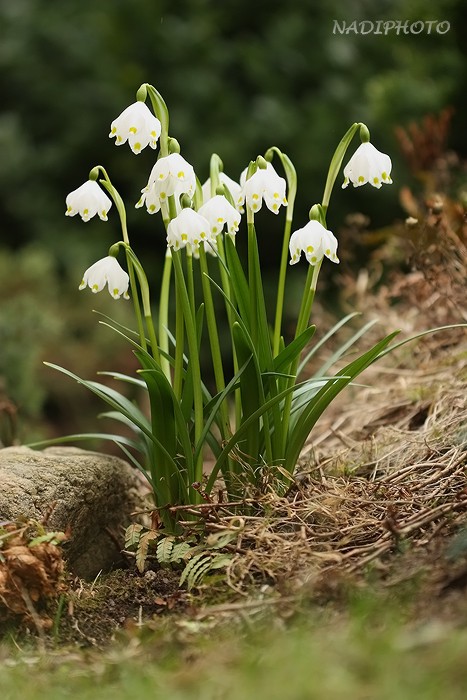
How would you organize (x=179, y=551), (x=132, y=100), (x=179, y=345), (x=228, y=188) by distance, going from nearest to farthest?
1. (x=179, y=551)
2. (x=179, y=345)
3. (x=228, y=188)
4. (x=132, y=100)

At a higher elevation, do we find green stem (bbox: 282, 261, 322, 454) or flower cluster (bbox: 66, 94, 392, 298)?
flower cluster (bbox: 66, 94, 392, 298)

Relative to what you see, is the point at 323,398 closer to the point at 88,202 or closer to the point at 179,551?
the point at 179,551

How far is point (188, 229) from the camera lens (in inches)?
69.2

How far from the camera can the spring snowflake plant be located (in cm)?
181

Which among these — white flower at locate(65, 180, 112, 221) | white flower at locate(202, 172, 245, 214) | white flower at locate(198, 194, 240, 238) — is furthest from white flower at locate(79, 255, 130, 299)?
white flower at locate(202, 172, 245, 214)

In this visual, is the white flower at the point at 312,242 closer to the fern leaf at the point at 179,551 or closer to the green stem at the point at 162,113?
the green stem at the point at 162,113

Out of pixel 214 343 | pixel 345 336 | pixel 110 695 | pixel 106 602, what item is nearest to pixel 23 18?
pixel 345 336

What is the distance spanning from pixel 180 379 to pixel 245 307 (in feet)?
0.76

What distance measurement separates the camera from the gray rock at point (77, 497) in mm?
1929

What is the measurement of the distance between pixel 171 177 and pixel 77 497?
2.56ft

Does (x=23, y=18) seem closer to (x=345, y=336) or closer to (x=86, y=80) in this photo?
(x=86, y=80)

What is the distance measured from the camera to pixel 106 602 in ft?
6.02

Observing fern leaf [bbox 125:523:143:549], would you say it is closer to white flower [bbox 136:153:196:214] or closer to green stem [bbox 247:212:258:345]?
green stem [bbox 247:212:258:345]

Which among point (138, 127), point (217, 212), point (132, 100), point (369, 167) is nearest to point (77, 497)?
point (217, 212)
